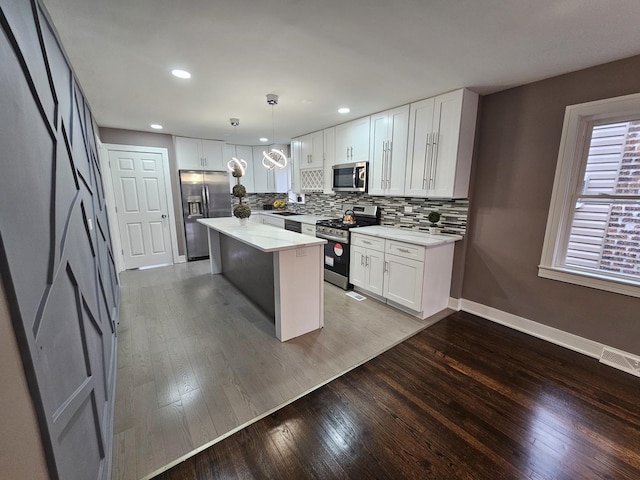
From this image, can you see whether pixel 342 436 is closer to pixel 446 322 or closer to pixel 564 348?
pixel 446 322

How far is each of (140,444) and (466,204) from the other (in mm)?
3500

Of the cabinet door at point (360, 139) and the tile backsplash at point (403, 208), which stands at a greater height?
the cabinet door at point (360, 139)

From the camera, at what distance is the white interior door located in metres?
4.54

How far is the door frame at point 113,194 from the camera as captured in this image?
13.9 ft

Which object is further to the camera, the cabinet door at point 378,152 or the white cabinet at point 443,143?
the cabinet door at point 378,152

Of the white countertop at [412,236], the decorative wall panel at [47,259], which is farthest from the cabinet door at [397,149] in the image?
the decorative wall panel at [47,259]

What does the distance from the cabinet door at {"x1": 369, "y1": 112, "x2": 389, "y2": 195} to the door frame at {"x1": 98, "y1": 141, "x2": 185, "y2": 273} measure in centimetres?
372

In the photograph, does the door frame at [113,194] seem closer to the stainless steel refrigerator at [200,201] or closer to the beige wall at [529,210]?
the stainless steel refrigerator at [200,201]

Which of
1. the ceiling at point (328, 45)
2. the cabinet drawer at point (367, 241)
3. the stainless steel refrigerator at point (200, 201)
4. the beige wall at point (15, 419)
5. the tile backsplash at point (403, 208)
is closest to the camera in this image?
the beige wall at point (15, 419)

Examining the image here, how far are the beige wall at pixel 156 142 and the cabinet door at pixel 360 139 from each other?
3365 millimetres

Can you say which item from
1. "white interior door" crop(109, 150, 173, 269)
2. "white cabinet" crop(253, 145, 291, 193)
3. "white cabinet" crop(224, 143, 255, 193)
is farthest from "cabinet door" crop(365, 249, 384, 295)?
"white interior door" crop(109, 150, 173, 269)

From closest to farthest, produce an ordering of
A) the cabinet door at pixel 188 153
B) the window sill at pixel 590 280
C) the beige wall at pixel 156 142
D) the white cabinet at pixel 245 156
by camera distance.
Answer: the window sill at pixel 590 280 < the beige wall at pixel 156 142 < the cabinet door at pixel 188 153 < the white cabinet at pixel 245 156

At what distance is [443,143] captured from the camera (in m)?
2.89

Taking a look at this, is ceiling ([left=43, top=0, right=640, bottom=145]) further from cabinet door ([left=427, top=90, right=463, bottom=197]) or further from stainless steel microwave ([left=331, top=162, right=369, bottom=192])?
stainless steel microwave ([left=331, top=162, right=369, bottom=192])
